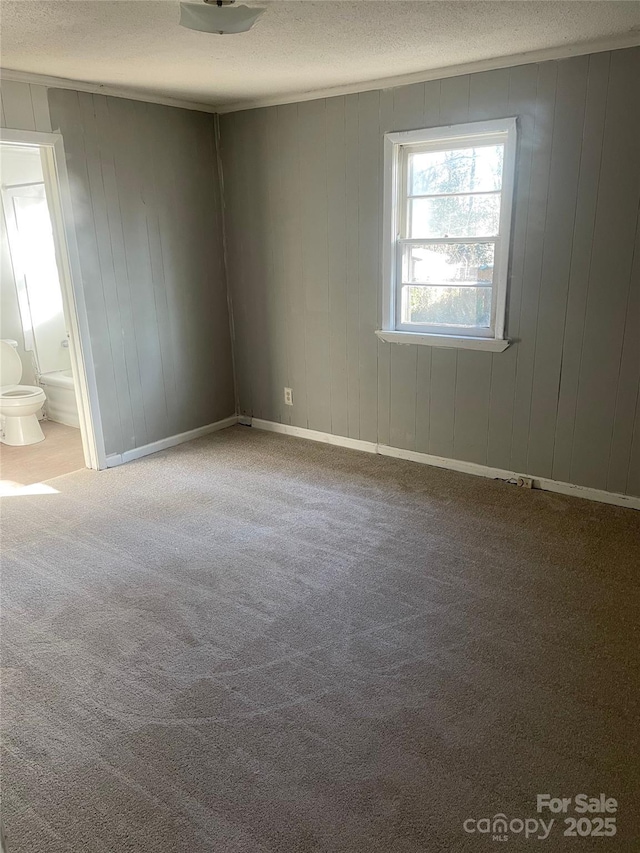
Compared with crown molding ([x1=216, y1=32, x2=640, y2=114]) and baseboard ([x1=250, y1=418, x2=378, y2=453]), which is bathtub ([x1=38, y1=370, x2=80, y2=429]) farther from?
crown molding ([x1=216, y1=32, x2=640, y2=114])

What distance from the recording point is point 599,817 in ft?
5.58

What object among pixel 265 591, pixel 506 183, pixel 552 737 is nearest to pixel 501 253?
pixel 506 183

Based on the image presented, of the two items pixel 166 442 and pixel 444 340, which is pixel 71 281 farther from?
pixel 444 340

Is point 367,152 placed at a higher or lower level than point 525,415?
higher

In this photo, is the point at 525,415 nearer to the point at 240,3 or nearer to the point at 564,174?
the point at 564,174

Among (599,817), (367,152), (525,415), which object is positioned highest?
(367,152)

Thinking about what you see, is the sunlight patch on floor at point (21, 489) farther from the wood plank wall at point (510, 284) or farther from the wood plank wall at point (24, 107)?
the wood plank wall at point (24, 107)

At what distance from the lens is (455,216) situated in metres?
3.76

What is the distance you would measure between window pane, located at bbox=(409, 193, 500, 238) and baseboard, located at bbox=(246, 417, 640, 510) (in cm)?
141

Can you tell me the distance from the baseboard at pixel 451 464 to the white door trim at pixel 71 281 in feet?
4.39

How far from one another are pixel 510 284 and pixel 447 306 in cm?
46

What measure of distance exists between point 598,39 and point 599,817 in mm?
3186

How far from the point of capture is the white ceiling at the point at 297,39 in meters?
2.43

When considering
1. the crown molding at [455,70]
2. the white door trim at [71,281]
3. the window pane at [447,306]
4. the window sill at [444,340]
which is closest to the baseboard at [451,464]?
the window sill at [444,340]
